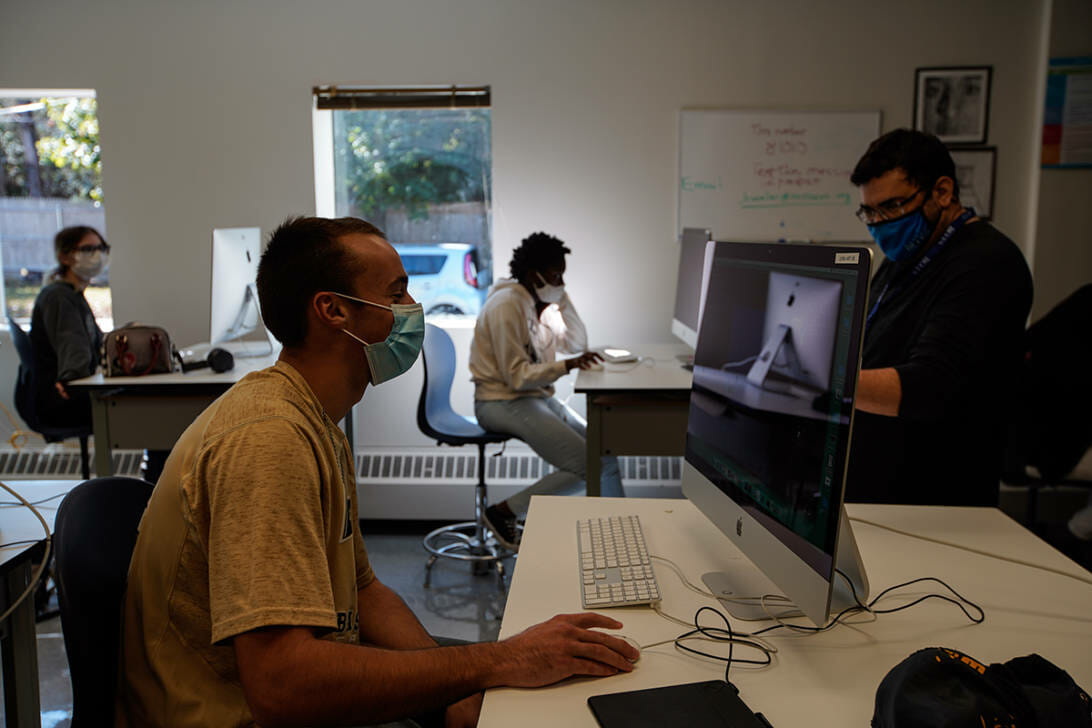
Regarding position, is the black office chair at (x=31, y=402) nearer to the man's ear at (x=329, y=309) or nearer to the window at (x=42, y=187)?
the window at (x=42, y=187)

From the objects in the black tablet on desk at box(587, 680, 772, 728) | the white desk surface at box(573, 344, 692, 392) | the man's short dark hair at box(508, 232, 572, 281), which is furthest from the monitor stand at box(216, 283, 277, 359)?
the black tablet on desk at box(587, 680, 772, 728)

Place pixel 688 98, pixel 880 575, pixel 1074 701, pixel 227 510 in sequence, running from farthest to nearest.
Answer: pixel 688 98
pixel 880 575
pixel 227 510
pixel 1074 701

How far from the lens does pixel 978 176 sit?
3873 mm

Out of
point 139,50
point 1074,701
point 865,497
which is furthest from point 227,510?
point 139,50

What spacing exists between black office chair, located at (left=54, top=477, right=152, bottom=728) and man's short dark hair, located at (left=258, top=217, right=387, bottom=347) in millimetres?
355

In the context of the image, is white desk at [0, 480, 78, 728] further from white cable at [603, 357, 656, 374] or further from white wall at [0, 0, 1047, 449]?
white wall at [0, 0, 1047, 449]

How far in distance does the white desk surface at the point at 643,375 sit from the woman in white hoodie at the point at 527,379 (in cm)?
11

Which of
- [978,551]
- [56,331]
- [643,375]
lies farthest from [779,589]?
[56,331]

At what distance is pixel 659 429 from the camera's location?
303 cm

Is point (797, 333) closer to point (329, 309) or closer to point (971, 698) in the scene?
point (971, 698)

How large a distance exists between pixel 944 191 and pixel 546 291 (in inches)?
71.7

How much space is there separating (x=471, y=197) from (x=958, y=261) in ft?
9.25

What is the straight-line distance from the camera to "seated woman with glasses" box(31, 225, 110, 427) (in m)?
3.30

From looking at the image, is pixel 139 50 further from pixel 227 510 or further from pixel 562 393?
pixel 227 510
